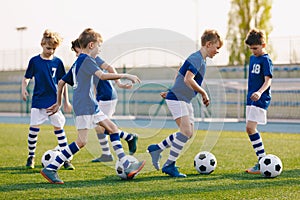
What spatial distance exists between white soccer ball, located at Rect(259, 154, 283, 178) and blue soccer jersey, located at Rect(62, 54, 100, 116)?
1886mm

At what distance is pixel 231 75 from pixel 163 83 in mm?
5960

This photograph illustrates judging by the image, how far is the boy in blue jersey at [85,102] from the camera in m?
6.02

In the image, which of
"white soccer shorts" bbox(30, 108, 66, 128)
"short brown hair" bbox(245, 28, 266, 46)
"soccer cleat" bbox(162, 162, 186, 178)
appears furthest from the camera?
"white soccer shorts" bbox(30, 108, 66, 128)

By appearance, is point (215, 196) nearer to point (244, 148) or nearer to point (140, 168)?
point (140, 168)

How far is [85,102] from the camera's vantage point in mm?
6035

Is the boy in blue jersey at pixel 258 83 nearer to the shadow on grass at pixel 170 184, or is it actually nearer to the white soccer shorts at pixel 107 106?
the shadow on grass at pixel 170 184

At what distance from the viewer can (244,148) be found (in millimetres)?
10047

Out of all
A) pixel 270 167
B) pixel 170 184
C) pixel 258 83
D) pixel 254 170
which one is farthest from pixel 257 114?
pixel 170 184

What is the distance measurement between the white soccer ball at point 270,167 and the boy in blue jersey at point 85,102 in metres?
1.31

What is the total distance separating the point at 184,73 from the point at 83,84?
3.72ft

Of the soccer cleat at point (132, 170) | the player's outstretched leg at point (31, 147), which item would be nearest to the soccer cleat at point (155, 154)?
the soccer cleat at point (132, 170)

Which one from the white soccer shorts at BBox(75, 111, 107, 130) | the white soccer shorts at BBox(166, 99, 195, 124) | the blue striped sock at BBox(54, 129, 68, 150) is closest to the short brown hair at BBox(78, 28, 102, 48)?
the white soccer shorts at BBox(75, 111, 107, 130)

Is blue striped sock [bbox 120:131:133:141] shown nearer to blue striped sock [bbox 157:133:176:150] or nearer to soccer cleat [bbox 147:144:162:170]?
soccer cleat [bbox 147:144:162:170]

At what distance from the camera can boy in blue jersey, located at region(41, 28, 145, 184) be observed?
19.7ft
